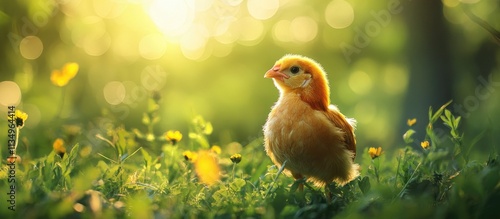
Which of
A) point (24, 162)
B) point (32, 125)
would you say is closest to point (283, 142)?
point (24, 162)

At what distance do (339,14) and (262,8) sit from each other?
1169 millimetres

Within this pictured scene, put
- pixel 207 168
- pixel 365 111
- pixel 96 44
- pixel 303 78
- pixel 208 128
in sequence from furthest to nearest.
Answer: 1. pixel 365 111
2. pixel 96 44
3. pixel 208 128
4. pixel 207 168
5. pixel 303 78

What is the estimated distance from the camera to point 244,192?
2951 millimetres

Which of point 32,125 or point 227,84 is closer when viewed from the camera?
point 32,125

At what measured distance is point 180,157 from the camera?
3.76m

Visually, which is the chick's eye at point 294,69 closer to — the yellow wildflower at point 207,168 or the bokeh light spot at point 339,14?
the yellow wildflower at point 207,168

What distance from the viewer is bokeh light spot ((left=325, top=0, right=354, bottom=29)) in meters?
8.16

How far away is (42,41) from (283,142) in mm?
4681

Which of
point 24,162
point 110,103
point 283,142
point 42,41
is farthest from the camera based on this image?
point 110,103

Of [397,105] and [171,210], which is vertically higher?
[171,210]

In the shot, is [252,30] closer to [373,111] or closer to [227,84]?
[227,84]

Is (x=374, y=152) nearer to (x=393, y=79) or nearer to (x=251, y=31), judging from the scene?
(x=393, y=79)

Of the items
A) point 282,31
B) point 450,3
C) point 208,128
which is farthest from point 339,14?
point 208,128

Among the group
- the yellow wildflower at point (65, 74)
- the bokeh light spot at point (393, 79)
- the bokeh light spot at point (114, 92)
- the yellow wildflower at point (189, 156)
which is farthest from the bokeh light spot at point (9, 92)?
the bokeh light spot at point (393, 79)
